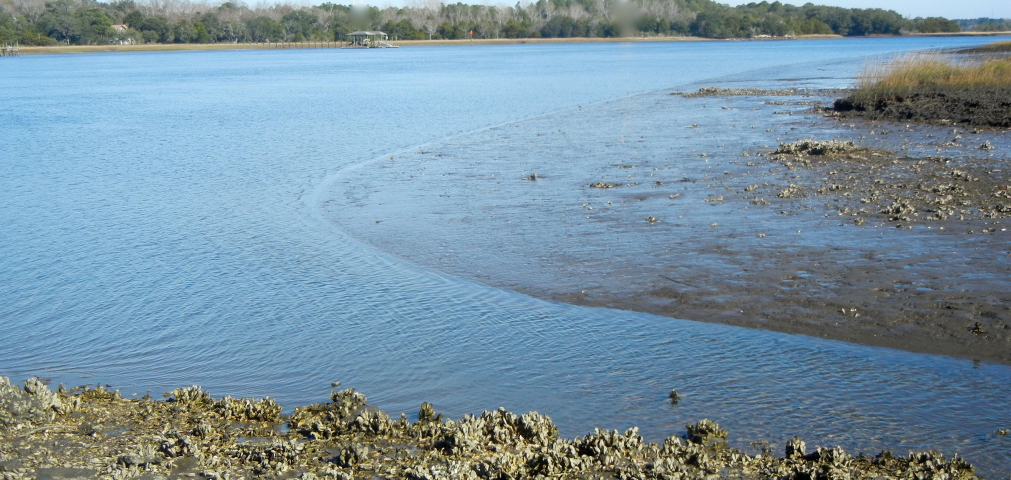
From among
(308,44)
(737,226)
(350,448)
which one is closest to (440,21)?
(308,44)

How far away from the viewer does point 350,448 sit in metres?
5.16

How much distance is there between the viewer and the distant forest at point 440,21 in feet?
Result: 431

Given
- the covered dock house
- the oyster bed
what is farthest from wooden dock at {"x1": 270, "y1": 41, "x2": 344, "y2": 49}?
the oyster bed

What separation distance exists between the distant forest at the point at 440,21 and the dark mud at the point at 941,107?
109m

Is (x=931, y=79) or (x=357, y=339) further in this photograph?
(x=931, y=79)

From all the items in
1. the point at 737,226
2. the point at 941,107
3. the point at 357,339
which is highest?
the point at 941,107

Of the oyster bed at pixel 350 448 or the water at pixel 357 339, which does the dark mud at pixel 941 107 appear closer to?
the water at pixel 357 339

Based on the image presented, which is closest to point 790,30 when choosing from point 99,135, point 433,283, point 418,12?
point 418,12

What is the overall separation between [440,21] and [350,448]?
16159 cm

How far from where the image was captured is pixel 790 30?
154000 millimetres

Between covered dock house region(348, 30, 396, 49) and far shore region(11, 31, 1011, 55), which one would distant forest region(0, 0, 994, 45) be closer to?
far shore region(11, 31, 1011, 55)

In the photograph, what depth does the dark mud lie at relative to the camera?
64.9 ft

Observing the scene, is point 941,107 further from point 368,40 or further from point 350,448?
Answer: point 368,40

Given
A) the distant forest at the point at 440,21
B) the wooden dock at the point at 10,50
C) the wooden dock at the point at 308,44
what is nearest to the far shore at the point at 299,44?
the wooden dock at the point at 308,44
